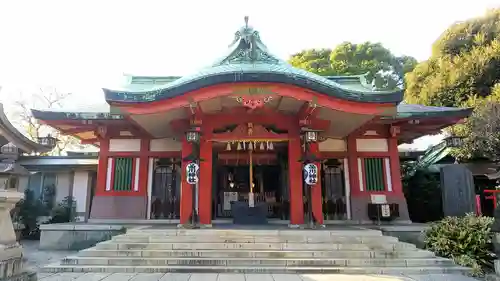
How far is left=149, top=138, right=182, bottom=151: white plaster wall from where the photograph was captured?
12.6 meters

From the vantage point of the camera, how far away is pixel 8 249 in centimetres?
482

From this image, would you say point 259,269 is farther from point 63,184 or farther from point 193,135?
point 63,184

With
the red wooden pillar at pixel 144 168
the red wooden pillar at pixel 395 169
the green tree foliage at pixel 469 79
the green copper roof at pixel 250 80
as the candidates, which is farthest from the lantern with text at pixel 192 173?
the green tree foliage at pixel 469 79

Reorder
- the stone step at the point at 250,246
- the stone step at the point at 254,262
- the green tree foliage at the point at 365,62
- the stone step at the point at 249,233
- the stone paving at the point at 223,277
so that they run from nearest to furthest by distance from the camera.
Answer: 1. the stone paving at the point at 223,277
2. the stone step at the point at 254,262
3. the stone step at the point at 250,246
4. the stone step at the point at 249,233
5. the green tree foliage at the point at 365,62

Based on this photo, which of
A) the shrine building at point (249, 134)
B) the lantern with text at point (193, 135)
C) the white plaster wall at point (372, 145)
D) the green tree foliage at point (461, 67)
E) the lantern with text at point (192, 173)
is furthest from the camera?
the green tree foliage at point (461, 67)

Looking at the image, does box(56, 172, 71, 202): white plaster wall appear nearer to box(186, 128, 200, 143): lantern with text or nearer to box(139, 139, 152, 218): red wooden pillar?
box(139, 139, 152, 218): red wooden pillar

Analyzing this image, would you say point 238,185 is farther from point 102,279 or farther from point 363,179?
point 102,279

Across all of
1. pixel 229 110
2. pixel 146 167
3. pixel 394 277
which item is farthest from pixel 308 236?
pixel 146 167

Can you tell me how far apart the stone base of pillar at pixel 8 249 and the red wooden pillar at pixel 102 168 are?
7.26 m

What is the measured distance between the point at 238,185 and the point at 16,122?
24213 millimetres

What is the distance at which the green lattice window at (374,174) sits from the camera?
12289 millimetres

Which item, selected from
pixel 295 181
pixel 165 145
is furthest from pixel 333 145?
pixel 165 145

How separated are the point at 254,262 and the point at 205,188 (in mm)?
3482

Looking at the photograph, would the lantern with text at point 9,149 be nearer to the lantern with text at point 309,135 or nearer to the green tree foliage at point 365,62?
the lantern with text at point 309,135
